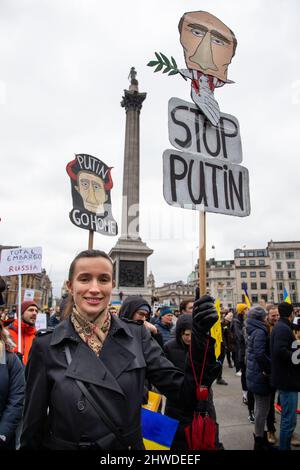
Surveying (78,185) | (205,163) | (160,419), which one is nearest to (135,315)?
(160,419)

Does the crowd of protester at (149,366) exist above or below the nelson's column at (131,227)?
below

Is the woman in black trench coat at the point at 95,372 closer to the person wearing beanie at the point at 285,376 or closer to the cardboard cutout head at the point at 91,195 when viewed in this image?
the person wearing beanie at the point at 285,376

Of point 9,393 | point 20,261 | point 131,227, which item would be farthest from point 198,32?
point 131,227

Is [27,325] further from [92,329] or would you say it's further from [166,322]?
[92,329]

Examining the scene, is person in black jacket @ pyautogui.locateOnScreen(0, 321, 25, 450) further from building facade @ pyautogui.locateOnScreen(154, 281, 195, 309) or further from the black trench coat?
building facade @ pyautogui.locateOnScreen(154, 281, 195, 309)

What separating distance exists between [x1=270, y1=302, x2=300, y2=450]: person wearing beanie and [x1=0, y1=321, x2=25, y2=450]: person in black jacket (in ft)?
11.4

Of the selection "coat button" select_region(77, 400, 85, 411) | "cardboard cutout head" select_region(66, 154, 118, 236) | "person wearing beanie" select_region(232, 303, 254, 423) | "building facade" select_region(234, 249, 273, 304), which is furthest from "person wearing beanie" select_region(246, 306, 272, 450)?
"building facade" select_region(234, 249, 273, 304)

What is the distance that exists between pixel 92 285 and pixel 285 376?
3.87 meters

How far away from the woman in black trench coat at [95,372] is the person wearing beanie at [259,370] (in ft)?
12.0

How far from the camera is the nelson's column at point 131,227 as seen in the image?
73.8 ft

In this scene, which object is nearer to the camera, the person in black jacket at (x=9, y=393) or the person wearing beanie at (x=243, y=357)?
the person in black jacket at (x=9, y=393)

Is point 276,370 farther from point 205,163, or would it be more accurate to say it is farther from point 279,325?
point 205,163

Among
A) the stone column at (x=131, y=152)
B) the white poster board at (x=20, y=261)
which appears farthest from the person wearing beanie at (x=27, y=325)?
the stone column at (x=131, y=152)
